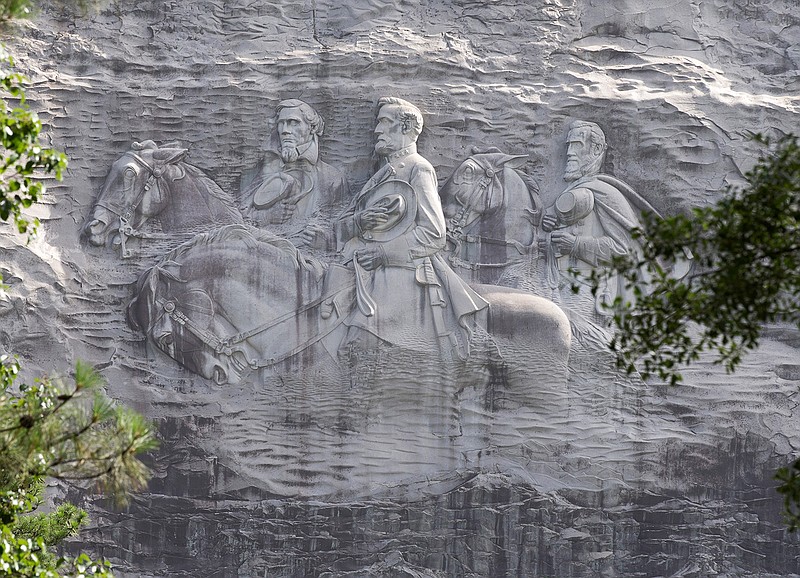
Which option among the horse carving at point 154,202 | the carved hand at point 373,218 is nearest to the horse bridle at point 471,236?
A: the carved hand at point 373,218

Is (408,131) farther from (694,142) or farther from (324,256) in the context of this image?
(694,142)

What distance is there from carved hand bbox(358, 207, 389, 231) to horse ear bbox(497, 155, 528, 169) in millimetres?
1050

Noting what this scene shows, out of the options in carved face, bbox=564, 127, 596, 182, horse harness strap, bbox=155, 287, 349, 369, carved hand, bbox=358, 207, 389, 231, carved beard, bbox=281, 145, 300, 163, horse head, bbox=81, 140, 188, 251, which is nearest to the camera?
horse harness strap, bbox=155, 287, 349, 369

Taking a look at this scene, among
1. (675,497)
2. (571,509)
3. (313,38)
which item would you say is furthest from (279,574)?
(313,38)

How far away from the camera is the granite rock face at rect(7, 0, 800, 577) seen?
40.1 feet

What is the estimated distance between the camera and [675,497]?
1241 centimetres

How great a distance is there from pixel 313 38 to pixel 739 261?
727 centimetres

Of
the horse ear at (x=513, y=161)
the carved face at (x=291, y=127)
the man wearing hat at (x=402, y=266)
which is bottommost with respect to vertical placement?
the man wearing hat at (x=402, y=266)

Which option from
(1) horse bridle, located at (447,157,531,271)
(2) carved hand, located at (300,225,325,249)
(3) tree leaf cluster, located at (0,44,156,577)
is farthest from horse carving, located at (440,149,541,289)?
(3) tree leaf cluster, located at (0,44,156,577)

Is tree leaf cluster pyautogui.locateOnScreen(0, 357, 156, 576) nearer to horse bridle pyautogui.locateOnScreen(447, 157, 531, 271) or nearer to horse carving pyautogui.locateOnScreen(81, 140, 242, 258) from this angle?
horse carving pyautogui.locateOnScreen(81, 140, 242, 258)

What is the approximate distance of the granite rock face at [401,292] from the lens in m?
12.2

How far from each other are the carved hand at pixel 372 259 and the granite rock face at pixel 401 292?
0.05m

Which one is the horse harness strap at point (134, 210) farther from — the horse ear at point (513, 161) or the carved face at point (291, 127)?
the horse ear at point (513, 161)

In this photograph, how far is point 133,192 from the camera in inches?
501
